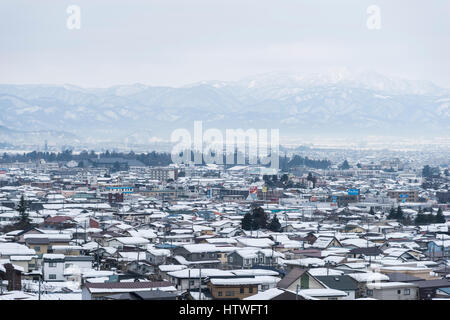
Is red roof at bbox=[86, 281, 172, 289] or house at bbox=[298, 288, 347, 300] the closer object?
house at bbox=[298, 288, 347, 300]

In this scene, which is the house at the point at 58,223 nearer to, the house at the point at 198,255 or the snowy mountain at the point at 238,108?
the house at the point at 198,255

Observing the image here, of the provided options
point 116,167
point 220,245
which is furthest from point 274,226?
point 116,167

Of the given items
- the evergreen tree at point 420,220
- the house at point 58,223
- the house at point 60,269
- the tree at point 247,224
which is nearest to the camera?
the house at point 60,269

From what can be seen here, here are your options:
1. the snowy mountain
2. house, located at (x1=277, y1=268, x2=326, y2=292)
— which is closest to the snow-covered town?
house, located at (x1=277, y1=268, x2=326, y2=292)

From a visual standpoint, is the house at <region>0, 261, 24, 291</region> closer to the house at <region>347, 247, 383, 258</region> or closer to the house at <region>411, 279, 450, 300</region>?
the house at <region>411, 279, 450, 300</region>

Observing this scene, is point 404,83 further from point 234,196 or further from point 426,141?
point 234,196

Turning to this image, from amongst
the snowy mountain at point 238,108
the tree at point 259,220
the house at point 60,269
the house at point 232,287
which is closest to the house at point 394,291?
the house at point 232,287

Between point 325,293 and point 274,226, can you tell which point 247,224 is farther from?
point 325,293
